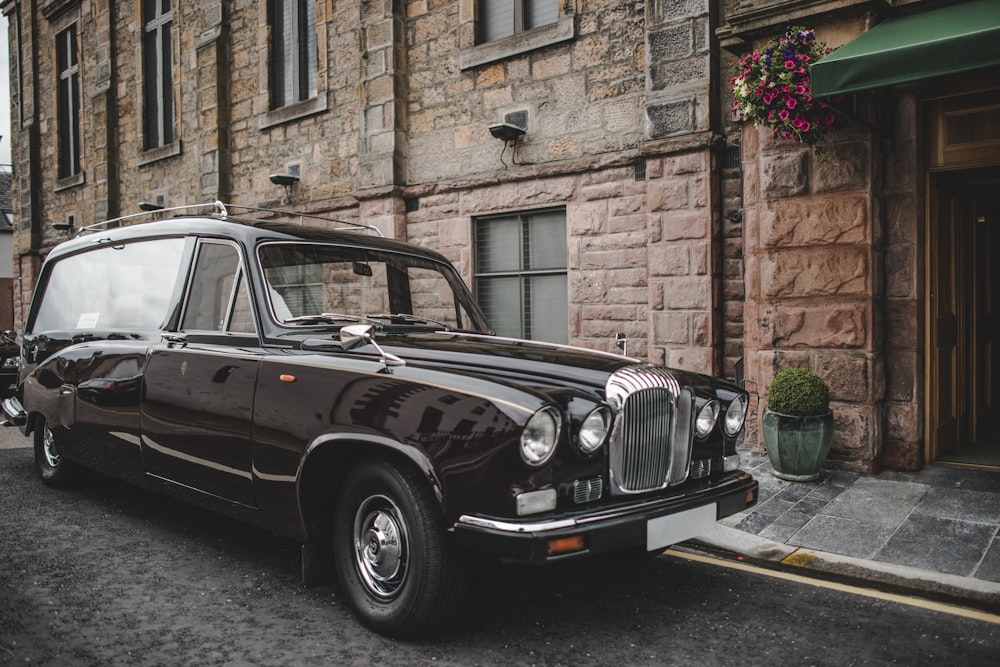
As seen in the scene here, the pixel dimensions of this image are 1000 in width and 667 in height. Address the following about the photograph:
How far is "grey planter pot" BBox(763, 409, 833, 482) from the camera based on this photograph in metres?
5.96

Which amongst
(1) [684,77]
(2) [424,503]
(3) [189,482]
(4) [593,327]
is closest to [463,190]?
(4) [593,327]

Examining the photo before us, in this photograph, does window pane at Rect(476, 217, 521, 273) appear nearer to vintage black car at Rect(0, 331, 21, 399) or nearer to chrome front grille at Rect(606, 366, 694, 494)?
chrome front grille at Rect(606, 366, 694, 494)

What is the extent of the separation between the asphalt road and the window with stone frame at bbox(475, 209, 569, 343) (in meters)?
4.79

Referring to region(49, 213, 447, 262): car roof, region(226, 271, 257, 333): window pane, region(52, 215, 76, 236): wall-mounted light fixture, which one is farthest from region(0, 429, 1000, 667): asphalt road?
region(52, 215, 76, 236): wall-mounted light fixture

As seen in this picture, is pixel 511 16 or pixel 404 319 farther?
pixel 511 16

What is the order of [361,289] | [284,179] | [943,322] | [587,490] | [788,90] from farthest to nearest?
[284,179], [943,322], [788,90], [361,289], [587,490]

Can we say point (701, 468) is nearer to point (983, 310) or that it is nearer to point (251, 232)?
point (251, 232)

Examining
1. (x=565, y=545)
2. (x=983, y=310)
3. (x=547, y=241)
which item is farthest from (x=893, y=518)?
(x=547, y=241)

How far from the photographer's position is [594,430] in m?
3.12

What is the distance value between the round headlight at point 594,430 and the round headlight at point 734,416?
0.95 metres

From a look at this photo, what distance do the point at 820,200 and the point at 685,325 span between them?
5.88ft

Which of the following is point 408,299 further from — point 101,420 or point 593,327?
point 593,327

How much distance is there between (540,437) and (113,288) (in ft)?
12.6

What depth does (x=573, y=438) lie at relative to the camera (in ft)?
10.1
